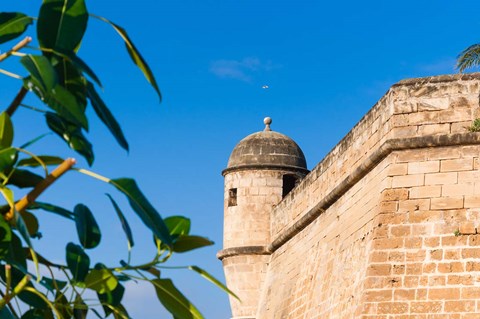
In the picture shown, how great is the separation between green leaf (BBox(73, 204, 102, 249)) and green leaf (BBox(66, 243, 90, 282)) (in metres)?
0.01

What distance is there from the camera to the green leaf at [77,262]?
1.50 metres

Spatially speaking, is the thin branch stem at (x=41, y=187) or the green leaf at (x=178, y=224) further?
the green leaf at (x=178, y=224)

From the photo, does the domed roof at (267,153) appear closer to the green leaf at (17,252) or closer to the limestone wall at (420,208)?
the limestone wall at (420,208)

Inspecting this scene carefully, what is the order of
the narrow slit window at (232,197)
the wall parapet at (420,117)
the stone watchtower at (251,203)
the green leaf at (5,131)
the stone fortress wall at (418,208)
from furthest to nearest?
the narrow slit window at (232,197) < the stone watchtower at (251,203) < the wall parapet at (420,117) < the stone fortress wall at (418,208) < the green leaf at (5,131)

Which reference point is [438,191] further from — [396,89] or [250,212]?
[250,212]

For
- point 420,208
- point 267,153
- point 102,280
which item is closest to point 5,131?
point 102,280

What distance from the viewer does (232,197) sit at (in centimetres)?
1670

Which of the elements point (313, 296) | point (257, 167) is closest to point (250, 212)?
point (257, 167)

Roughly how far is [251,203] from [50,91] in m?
15.0

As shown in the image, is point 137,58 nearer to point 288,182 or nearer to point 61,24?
point 61,24

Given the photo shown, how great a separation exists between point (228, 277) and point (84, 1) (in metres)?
15.3

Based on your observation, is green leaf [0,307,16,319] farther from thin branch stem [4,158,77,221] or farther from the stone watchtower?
the stone watchtower

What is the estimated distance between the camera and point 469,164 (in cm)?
980

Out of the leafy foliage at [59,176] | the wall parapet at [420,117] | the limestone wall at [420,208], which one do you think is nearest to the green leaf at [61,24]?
the leafy foliage at [59,176]
